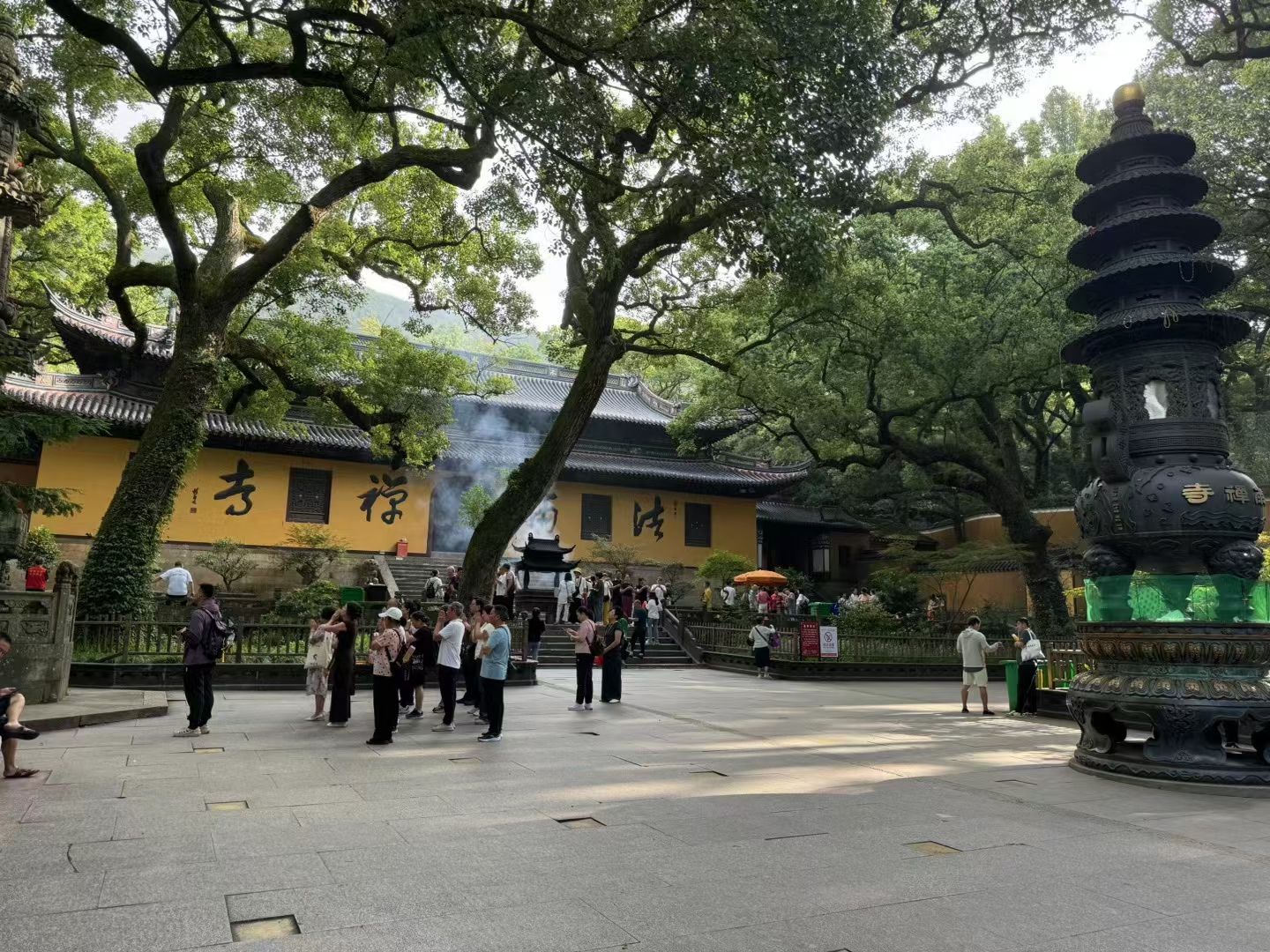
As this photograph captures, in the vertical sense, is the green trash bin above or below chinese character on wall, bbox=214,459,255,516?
below

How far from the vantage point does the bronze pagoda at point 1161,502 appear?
21.5 ft

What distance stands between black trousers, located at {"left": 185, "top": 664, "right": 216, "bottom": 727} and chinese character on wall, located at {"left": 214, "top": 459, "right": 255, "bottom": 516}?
17.8m

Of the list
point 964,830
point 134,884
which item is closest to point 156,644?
point 134,884

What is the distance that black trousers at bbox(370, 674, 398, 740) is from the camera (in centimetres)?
790

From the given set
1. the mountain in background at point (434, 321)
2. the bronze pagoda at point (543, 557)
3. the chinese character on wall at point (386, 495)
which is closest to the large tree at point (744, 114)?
the bronze pagoda at point (543, 557)

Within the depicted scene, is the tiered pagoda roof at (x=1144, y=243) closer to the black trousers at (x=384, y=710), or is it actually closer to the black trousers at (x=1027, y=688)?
the black trousers at (x=1027, y=688)

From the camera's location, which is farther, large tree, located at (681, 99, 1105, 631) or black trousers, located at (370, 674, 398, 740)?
large tree, located at (681, 99, 1105, 631)

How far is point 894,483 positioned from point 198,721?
28830 mm

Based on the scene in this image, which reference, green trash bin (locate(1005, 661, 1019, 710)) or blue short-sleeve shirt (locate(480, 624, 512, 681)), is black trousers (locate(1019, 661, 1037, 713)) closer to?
green trash bin (locate(1005, 661, 1019, 710))

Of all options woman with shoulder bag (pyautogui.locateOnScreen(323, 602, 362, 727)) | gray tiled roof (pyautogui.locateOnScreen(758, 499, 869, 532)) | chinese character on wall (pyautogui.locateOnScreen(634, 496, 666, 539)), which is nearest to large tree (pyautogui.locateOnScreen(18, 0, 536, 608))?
woman with shoulder bag (pyautogui.locateOnScreen(323, 602, 362, 727))

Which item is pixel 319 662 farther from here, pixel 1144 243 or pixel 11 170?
pixel 1144 243

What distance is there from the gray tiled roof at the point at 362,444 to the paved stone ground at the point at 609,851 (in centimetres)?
1597

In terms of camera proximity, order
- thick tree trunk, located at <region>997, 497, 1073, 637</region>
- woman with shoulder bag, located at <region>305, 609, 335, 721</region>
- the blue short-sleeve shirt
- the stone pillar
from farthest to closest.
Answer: thick tree trunk, located at <region>997, 497, 1073, 637</region> < woman with shoulder bag, located at <region>305, 609, 335, 721</region> < the stone pillar < the blue short-sleeve shirt

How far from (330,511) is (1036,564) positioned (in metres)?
20.5
